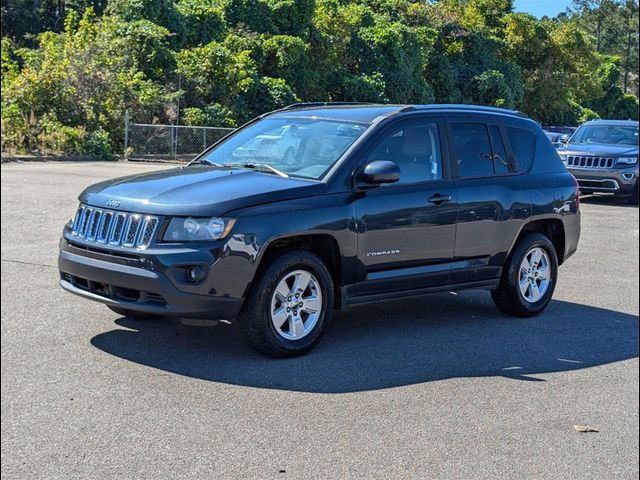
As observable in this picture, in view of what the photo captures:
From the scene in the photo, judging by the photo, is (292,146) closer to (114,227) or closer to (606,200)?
(114,227)

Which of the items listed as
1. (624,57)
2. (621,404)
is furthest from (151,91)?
(621,404)

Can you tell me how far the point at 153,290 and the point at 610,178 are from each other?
15513mm

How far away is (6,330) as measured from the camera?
6707 millimetres

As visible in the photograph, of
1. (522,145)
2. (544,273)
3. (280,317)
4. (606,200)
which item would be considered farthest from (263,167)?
(606,200)

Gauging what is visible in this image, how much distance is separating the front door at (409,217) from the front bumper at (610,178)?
41.9 ft

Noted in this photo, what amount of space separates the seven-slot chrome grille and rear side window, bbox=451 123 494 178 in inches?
112

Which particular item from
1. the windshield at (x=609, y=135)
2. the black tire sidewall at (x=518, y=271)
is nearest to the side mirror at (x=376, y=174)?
the black tire sidewall at (x=518, y=271)

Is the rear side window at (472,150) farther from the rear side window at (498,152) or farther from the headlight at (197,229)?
the headlight at (197,229)

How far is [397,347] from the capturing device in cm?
705

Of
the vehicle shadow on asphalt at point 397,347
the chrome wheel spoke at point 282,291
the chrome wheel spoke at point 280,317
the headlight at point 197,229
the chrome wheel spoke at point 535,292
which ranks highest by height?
the headlight at point 197,229

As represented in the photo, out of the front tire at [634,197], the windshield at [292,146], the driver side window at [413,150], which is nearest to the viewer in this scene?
the windshield at [292,146]

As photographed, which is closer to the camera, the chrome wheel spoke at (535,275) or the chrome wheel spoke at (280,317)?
the chrome wheel spoke at (280,317)

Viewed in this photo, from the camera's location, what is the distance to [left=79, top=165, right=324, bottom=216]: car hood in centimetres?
619

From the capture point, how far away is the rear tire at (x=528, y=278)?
8219 mm
